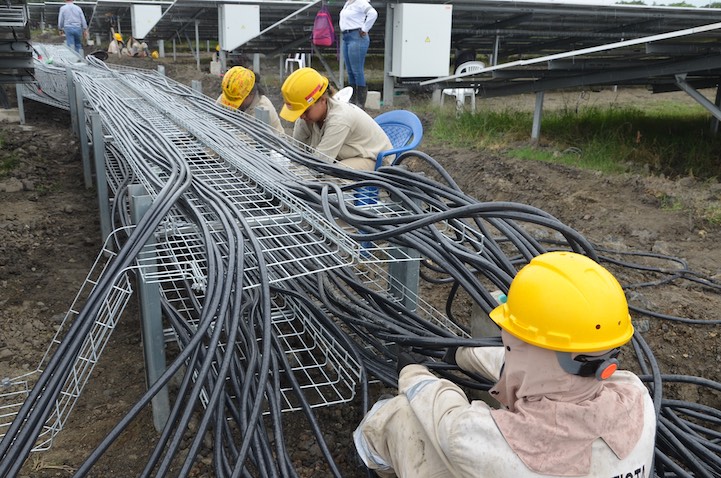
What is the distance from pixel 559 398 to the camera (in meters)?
1.54

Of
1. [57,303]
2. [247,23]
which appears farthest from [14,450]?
[247,23]

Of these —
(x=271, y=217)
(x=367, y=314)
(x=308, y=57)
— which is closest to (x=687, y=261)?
(x=367, y=314)

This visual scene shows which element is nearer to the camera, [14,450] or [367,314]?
[14,450]

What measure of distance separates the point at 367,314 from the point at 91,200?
4.36m

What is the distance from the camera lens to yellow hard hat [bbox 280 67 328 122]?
12.8ft

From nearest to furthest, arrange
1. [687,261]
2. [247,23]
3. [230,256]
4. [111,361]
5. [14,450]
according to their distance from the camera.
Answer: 1. [14,450]
2. [230,256]
3. [111,361]
4. [687,261]
5. [247,23]

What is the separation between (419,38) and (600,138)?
12.8 ft

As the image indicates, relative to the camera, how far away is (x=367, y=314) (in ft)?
8.34

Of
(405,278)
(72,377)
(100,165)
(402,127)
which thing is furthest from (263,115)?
(72,377)

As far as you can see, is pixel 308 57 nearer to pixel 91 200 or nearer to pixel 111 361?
pixel 91 200

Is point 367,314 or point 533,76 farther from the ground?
point 533,76

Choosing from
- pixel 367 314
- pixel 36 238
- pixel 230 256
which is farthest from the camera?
pixel 36 238

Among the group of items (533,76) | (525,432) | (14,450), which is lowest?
(14,450)

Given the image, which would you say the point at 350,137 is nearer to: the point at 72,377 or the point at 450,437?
the point at 72,377
